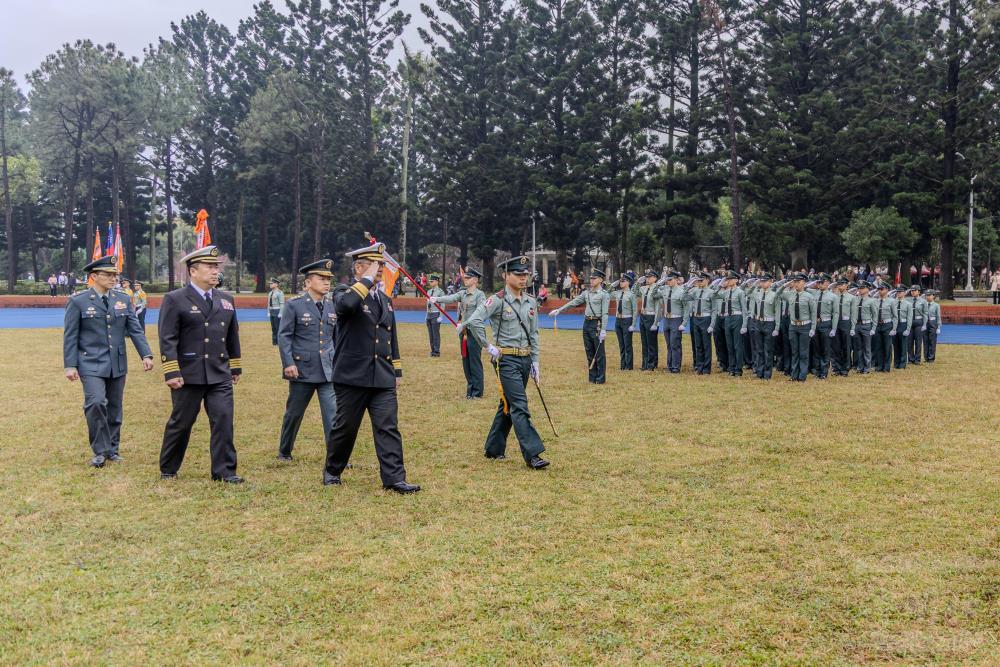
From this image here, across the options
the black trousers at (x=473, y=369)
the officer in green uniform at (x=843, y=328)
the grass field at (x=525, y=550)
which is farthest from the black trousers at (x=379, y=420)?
the officer in green uniform at (x=843, y=328)

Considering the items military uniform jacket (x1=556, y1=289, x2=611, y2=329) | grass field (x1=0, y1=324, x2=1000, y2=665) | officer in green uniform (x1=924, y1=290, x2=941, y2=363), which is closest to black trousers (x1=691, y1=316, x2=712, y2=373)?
military uniform jacket (x1=556, y1=289, x2=611, y2=329)

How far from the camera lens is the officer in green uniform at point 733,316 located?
14.0 metres

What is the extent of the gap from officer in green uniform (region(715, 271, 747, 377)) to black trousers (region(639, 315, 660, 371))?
1277 millimetres

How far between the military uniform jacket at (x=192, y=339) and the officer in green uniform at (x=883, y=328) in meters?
12.1

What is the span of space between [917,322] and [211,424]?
47.1 feet

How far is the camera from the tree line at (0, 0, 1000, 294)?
35.5 m

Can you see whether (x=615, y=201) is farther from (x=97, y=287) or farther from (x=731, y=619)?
(x=731, y=619)

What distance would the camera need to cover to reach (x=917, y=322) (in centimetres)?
1638

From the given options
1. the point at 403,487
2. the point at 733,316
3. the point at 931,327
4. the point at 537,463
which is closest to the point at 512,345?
the point at 537,463

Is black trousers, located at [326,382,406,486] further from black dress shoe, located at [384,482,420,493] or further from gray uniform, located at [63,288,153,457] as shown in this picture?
gray uniform, located at [63,288,153,457]

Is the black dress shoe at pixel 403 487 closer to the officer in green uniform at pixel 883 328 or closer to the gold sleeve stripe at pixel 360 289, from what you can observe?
the gold sleeve stripe at pixel 360 289

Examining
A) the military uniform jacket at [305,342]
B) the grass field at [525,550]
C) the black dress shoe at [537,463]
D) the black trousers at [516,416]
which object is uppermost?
the military uniform jacket at [305,342]

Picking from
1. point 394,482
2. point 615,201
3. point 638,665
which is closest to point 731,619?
point 638,665

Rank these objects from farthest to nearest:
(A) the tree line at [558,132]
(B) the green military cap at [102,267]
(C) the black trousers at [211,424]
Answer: (A) the tree line at [558,132]
(B) the green military cap at [102,267]
(C) the black trousers at [211,424]
